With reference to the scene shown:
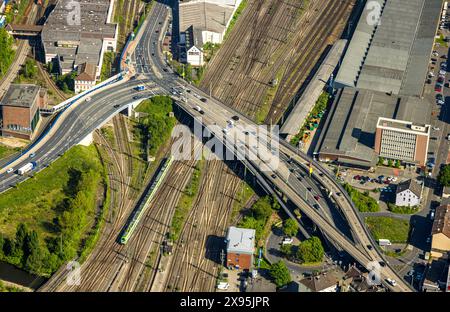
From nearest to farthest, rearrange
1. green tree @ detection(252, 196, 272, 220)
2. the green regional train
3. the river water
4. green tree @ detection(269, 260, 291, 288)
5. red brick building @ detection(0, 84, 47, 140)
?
green tree @ detection(269, 260, 291, 288)
the river water
the green regional train
green tree @ detection(252, 196, 272, 220)
red brick building @ detection(0, 84, 47, 140)

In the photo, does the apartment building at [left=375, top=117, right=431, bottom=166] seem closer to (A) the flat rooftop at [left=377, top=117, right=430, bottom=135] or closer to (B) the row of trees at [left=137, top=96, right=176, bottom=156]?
(A) the flat rooftop at [left=377, top=117, right=430, bottom=135]

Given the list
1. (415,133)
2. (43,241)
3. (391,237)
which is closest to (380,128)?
(415,133)

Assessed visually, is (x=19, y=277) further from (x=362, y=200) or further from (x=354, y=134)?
(x=354, y=134)

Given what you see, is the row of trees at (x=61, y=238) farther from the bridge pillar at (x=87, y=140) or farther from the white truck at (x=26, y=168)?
the bridge pillar at (x=87, y=140)

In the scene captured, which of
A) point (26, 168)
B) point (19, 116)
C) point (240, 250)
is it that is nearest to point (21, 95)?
point (19, 116)

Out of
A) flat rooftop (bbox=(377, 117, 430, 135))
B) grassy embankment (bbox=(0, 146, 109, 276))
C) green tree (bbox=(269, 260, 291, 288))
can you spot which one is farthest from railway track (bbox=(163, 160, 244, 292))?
flat rooftop (bbox=(377, 117, 430, 135))

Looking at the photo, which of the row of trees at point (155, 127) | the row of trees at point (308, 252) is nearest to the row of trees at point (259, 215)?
the row of trees at point (308, 252)

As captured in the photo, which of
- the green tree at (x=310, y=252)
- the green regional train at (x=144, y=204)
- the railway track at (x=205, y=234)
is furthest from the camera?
the green regional train at (x=144, y=204)

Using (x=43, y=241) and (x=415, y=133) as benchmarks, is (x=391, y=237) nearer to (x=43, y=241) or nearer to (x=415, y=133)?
(x=415, y=133)
